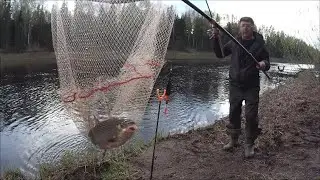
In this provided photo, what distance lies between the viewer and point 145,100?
5410mm

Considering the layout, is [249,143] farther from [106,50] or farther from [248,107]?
[106,50]

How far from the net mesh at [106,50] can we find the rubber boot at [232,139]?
189 centimetres

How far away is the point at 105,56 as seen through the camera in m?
4.85

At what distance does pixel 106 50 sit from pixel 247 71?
217cm

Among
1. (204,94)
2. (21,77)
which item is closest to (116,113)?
(204,94)

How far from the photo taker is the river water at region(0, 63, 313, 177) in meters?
10.1

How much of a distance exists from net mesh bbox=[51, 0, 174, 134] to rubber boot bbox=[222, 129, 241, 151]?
6.21 feet

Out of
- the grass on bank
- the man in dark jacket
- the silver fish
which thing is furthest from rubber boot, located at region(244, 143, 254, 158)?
the silver fish

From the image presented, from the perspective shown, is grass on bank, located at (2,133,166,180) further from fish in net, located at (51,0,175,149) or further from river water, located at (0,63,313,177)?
fish in net, located at (51,0,175,149)

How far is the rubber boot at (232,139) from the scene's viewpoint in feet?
20.9

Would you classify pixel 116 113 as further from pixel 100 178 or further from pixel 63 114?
pixel 63 114

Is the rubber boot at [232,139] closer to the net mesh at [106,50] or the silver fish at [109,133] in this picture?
the net mesh at [106,50]

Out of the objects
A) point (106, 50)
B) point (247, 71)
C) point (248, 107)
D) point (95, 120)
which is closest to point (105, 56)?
point (106, 50)

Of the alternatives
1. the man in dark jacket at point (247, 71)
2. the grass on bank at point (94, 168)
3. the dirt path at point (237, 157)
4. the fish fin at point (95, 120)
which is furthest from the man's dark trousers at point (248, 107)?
the fish fin at point (95, 120)
